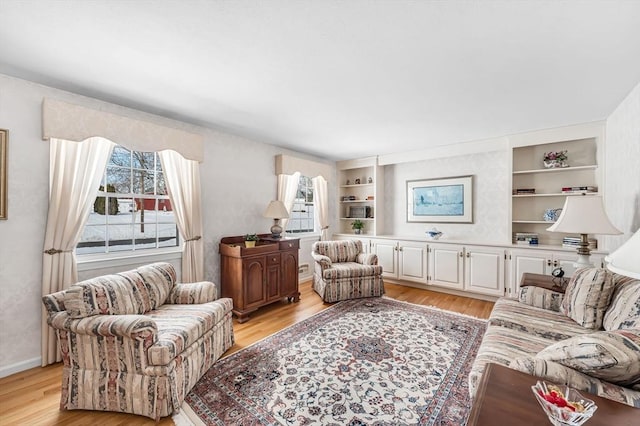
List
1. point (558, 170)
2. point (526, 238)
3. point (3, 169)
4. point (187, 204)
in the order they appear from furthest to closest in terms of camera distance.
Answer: point (526, 238) → point (558, 170) → point (187, 204) → point (3, 169)

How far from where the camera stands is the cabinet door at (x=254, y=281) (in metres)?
3.30

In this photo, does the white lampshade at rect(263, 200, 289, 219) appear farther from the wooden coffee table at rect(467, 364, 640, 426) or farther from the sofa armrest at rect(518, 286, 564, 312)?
the wooden coffee table at rect(467, 364, 640, 426)

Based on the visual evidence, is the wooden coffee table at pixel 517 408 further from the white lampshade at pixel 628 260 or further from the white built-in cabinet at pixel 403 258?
the white built-in cabinet at pixel 403 258

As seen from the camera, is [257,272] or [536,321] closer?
[536,321]

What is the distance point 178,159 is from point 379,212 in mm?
3616

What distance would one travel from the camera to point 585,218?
2453mm

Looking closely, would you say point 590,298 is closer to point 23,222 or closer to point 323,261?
point 323,261

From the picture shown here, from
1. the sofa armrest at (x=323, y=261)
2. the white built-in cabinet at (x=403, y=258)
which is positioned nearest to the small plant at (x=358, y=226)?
the white built-in cabinet at (x=403, y=258)

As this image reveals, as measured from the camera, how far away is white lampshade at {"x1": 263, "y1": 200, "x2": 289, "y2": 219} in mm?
4004

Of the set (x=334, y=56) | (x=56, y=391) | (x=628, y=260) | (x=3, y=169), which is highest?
(x=334, y=56)

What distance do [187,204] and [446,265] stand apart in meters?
3.82

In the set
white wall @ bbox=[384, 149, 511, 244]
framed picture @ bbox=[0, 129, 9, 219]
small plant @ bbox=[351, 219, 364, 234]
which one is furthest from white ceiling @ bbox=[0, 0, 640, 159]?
small plant @ bbox=[351, 219, 364, 234]

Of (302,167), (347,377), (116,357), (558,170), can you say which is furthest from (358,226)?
(116,357)

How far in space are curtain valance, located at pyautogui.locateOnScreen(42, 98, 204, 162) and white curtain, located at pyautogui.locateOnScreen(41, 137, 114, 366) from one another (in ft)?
0.41
